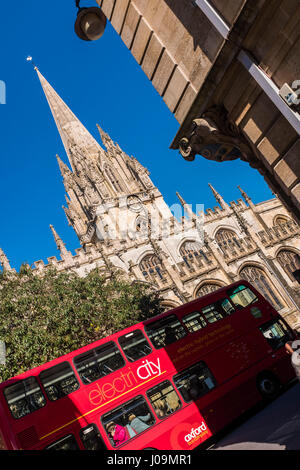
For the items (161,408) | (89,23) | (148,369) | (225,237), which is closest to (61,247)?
(225,237)

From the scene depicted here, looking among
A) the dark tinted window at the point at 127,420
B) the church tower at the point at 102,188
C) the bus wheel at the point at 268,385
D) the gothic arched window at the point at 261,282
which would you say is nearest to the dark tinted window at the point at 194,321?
the bus wheel at the point at 268,385

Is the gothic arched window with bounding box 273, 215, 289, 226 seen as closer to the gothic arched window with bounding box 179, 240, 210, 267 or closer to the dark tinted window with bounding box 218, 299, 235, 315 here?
the gothic arched window with bounding box 179, 240, 210, 267

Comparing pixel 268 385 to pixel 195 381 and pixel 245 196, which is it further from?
pixel 245 196

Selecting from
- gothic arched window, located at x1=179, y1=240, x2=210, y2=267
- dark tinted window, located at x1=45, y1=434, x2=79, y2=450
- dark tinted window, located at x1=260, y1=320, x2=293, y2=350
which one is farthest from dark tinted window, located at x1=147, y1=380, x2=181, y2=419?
gothic arched window, located at x1=179, y1=240, x2=210, y2=267

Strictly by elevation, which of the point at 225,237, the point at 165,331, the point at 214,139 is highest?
the point at 225,237

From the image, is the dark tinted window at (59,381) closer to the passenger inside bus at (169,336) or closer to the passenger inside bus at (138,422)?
the passenger inside bus at (138,422)

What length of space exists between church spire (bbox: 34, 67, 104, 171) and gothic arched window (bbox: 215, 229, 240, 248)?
50.7 ft

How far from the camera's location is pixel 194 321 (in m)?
10.3

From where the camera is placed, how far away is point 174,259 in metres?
27.8

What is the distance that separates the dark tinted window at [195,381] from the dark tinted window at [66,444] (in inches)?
110

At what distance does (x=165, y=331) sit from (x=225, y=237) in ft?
72.9

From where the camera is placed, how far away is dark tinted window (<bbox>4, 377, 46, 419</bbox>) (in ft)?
24.7

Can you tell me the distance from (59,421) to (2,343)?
7.12 meters
